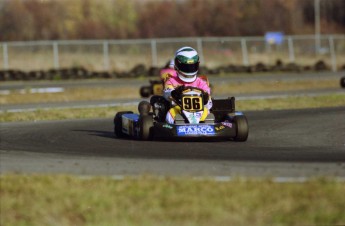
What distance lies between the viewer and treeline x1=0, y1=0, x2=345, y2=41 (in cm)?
7181

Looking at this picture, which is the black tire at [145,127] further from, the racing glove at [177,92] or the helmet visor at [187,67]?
the helmet visor at [187,67]

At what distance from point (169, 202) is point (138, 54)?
3582cm

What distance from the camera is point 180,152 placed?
10.1 m

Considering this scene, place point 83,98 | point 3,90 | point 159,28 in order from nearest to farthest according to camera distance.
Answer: point 83,98, point 3,90, point 159,28

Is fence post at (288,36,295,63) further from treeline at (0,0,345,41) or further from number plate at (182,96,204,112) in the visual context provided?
number plate at (182,96,204,112)

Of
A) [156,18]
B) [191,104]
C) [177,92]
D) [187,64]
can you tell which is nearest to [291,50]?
[187,64]

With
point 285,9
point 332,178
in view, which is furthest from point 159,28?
point 332,178

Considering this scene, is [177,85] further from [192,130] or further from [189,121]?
[192,130]

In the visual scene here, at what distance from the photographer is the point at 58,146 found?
11102 millimetres

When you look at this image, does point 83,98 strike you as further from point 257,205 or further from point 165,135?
point 257,205

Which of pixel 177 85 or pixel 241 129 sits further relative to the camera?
pixel 177 85

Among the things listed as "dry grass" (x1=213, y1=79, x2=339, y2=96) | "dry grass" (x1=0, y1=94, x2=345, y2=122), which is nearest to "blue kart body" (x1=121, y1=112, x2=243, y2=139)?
"dry grass" (x1=0, y1=94, x2=345, y2=122)

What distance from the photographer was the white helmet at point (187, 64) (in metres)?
12.3

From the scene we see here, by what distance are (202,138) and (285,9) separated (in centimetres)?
7283
